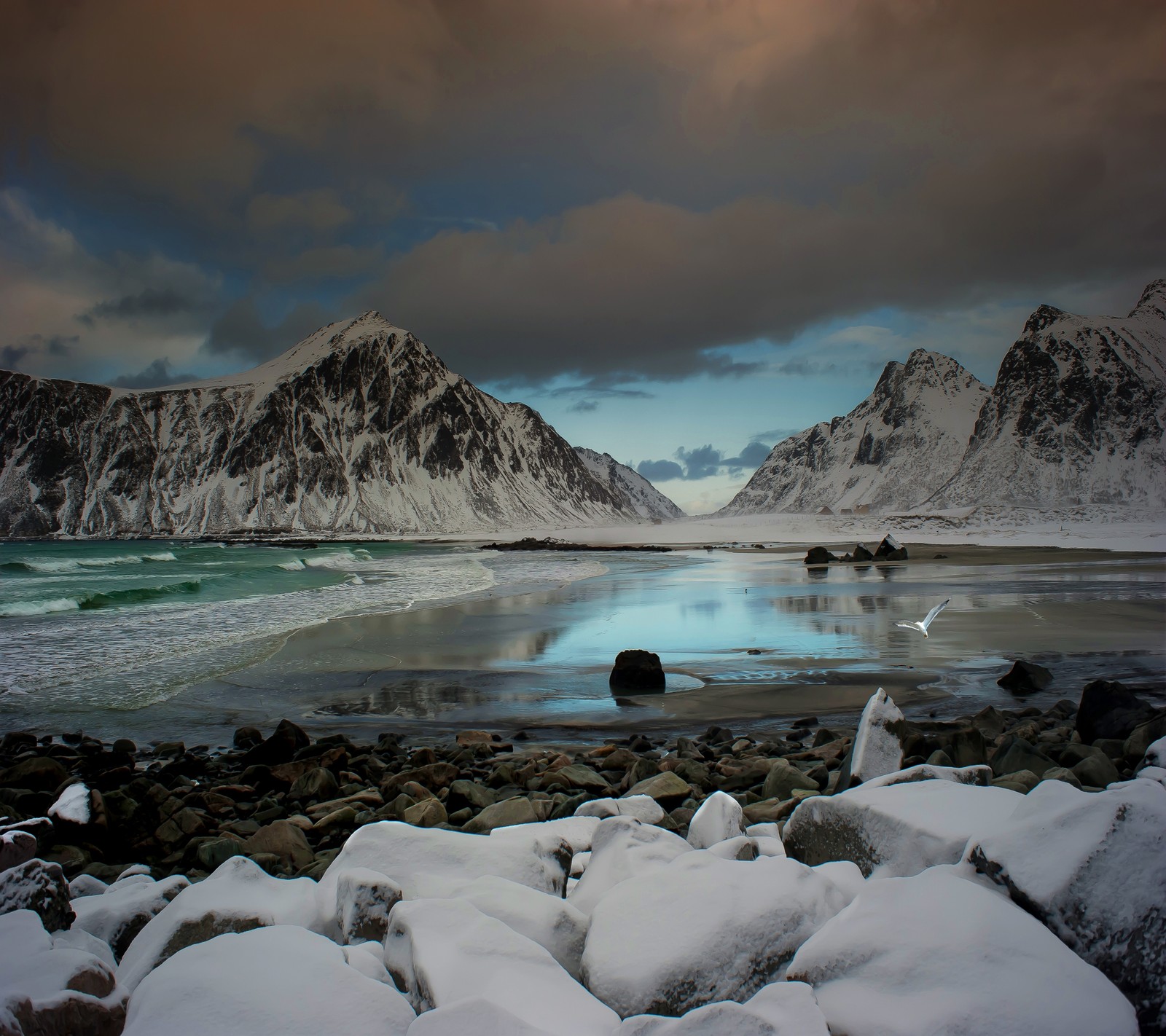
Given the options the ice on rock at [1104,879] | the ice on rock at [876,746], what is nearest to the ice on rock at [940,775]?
the ice on rock at [876,746]

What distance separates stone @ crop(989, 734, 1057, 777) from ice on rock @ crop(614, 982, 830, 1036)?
3916mm

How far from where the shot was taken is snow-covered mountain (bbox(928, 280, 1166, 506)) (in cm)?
9781

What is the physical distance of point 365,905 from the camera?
11.0 ft

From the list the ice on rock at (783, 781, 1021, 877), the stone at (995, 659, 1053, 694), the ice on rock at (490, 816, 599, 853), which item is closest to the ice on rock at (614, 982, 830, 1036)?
the ice on rock at (783, 781, 1021, 877)

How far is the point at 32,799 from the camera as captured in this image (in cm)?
662

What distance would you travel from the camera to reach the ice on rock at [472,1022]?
2.40m

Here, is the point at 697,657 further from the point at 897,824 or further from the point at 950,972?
the point at 950,972

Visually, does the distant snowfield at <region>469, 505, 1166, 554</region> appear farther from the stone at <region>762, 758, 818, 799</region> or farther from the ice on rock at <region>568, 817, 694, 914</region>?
the ice on rock at <region>568, 817, 694, 914</region>

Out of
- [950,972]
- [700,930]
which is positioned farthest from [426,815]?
[950,972]

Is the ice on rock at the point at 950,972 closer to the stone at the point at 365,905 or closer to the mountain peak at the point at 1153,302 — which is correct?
the stone at the point at 365,905

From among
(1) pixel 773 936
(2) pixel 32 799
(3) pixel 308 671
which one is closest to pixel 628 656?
(3) pixel 308 671

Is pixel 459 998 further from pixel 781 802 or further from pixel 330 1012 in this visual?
pixel 781 802

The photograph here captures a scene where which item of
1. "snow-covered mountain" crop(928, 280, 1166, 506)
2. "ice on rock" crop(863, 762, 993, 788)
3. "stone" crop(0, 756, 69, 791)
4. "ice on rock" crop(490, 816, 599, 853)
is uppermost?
"snow-covered mountain" crop(928, 280, 1166, 506)

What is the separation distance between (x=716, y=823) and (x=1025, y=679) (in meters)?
8.58
